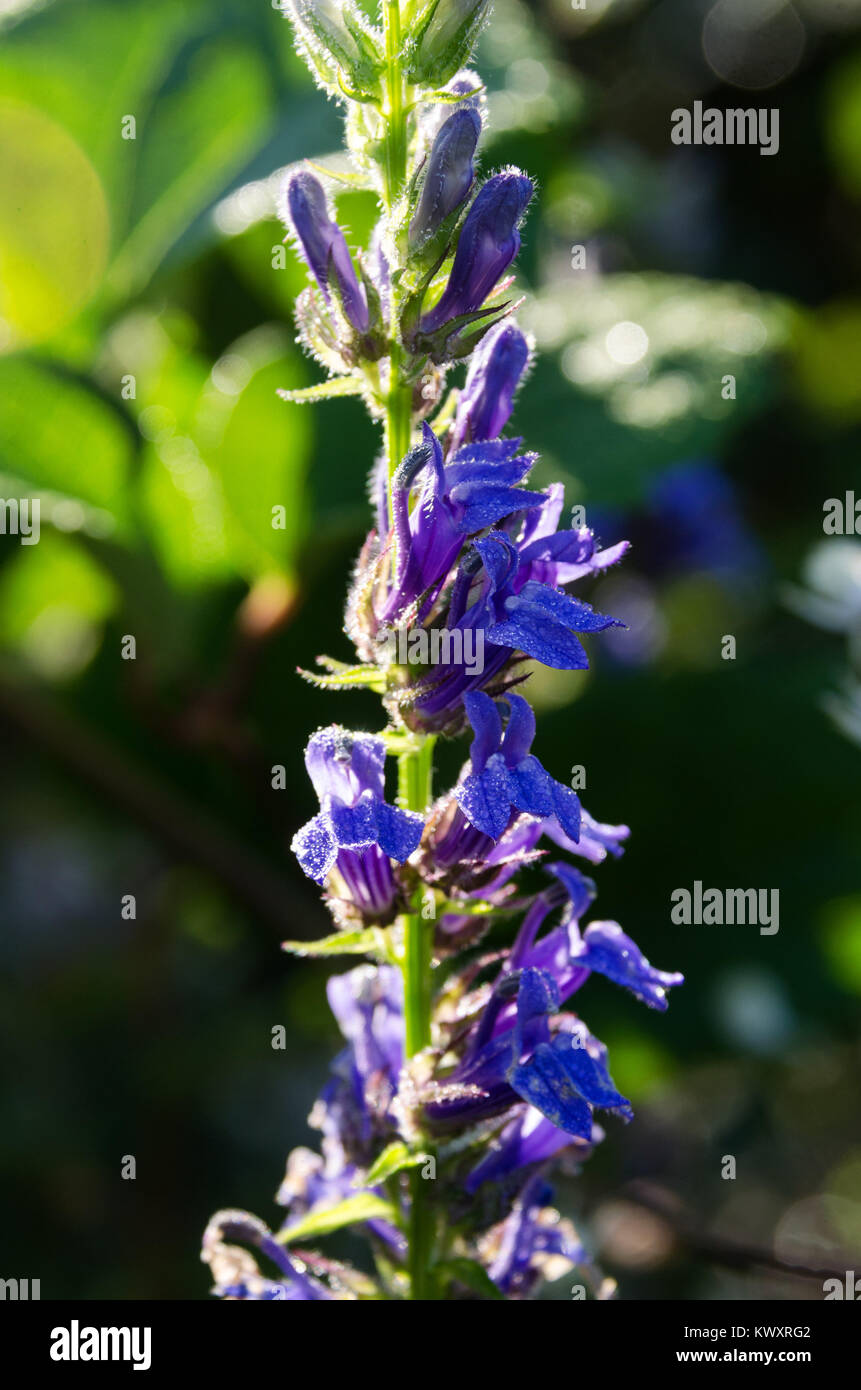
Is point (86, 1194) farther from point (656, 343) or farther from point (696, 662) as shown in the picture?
point (656, 343)

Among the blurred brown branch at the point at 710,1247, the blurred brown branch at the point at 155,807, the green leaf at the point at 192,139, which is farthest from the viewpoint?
the green leaf at the point at 192,139

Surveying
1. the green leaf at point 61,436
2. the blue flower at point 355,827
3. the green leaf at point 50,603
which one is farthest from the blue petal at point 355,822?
the green leaf at point 50,603

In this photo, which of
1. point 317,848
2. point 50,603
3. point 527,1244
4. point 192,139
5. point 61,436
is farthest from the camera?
point 50,603

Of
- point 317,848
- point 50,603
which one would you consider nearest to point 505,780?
point 317,848

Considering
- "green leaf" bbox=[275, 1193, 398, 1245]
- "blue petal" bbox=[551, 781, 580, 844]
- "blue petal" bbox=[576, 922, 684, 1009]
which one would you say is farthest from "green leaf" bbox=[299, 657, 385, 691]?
"green leaf" bbox=[275, 1193, 398, 1245]

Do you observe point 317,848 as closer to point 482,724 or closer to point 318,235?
point 482,724

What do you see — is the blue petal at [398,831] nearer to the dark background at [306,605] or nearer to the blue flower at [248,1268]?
the blue flower at [248,1268]
